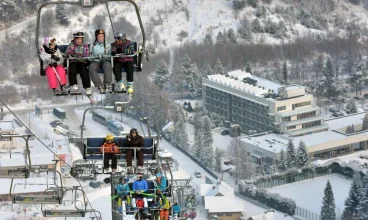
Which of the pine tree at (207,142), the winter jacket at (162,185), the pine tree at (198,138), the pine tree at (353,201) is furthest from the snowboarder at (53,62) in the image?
the pine tree at (198,138)

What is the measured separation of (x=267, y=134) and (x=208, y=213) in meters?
9.79

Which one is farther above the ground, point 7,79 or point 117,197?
point 117,197

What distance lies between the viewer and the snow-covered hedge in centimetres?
3002

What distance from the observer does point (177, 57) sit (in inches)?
1930

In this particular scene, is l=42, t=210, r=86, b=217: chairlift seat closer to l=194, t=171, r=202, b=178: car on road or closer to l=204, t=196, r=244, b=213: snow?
l=204, t=196, r=244, b=213: snow

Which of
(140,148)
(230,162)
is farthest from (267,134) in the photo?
(140,148)

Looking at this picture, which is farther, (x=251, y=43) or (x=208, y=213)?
(x=251, y=43)

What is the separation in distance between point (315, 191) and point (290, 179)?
185 cm

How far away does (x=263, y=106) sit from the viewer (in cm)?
4034

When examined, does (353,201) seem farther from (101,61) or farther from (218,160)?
(101,61)

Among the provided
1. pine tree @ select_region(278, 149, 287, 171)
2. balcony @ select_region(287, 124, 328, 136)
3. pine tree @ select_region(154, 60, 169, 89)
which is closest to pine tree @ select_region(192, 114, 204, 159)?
pine tree @ select_region(278, 149, 287, 171)

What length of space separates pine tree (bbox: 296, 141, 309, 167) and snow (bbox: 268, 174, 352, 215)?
4.36 ft

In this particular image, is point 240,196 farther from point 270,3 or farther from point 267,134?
point 270,3

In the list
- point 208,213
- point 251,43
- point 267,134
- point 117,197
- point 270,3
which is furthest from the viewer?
point 270,3
